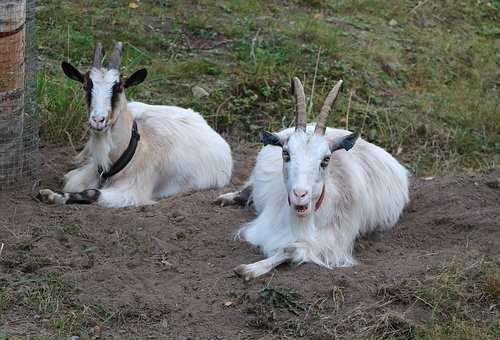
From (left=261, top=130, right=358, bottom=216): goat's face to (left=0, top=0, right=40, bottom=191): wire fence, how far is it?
5.82 feet

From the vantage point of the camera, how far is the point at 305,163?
606 cm

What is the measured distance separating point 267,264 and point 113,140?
2.04 meters

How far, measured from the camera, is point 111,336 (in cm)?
509

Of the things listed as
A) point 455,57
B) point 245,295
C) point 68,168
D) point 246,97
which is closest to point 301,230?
point 245,295

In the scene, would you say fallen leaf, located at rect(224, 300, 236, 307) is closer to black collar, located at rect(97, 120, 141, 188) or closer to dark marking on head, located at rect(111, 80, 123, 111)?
dark marking on head, located at rect(111, 80, 123, 111)

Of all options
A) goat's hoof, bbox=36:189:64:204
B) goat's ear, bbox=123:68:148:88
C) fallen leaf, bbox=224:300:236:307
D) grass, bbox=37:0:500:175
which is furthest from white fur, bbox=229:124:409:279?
grass, bbox=37:0:500:175

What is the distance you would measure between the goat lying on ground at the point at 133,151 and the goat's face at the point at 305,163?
4.78ft

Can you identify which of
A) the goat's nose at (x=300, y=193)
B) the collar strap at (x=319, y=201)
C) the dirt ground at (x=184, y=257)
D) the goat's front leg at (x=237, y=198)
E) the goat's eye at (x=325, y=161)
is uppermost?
the goat's eye at (x=325, y=161)

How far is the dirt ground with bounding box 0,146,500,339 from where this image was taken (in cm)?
529

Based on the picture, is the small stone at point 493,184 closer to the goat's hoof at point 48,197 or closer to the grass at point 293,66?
the grass at point 293,66

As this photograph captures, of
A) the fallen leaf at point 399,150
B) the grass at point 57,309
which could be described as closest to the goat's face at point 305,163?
the grass at point 57,309

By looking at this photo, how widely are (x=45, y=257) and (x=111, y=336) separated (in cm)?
102

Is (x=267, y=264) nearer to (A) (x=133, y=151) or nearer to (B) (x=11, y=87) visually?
(A) (x=133, y=151)

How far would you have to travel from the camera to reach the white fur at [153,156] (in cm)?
743
